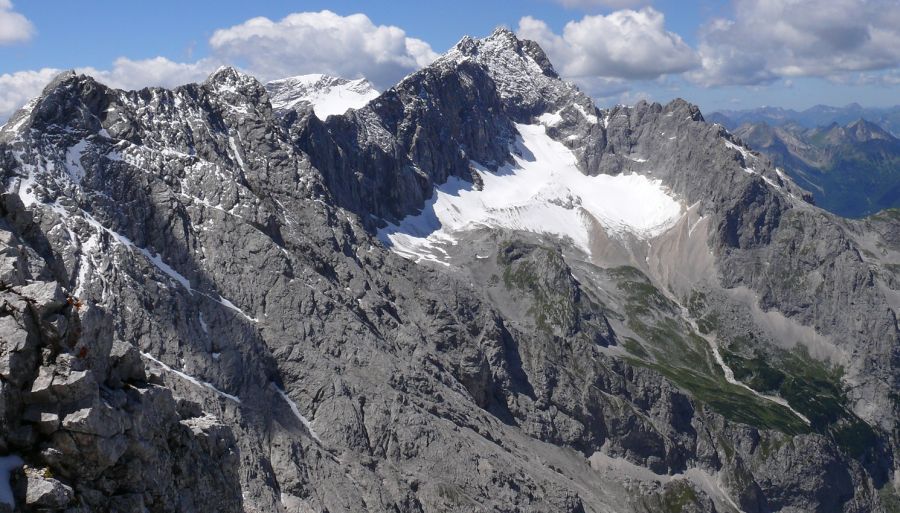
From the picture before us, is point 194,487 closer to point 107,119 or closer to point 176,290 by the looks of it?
point 176,290

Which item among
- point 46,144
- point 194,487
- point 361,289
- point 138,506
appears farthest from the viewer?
point 361,289

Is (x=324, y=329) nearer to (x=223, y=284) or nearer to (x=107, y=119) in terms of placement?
(x=223, y=284)

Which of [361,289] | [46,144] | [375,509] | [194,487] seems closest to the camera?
[194,487]

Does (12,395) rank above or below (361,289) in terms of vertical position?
above

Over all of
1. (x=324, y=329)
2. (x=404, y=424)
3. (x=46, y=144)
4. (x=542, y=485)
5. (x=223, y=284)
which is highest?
(x=46, y=144)

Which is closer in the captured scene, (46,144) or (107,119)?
(46,144)

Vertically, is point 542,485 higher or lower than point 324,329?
lower

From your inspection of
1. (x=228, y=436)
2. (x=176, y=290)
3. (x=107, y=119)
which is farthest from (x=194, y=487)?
(x=107, y=119)

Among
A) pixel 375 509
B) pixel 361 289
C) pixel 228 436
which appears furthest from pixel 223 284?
pixel 228 436

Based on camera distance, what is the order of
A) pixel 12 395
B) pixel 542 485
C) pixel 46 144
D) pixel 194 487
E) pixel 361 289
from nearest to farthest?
pixel 12 395
pixel 194 487
pixel 46 144
pixel 542 485
pixel 361 289
